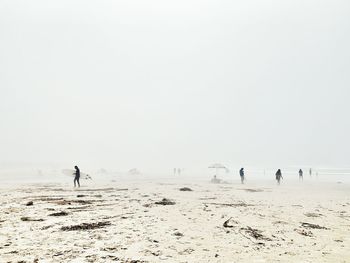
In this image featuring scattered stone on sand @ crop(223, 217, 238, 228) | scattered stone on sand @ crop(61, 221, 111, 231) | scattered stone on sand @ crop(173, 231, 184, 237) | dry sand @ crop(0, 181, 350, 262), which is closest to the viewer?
dry sand @ crop(0, 181, 350, 262)

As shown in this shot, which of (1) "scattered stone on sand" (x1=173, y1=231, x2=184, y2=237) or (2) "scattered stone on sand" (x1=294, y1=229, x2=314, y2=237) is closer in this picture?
(1) "scattered stone on sand" (x1=173, y1=231, x2=184, y2=237)

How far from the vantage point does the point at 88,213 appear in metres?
14.0

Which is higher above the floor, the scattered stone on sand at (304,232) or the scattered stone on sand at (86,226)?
the scattered stone on sand at (86,226)

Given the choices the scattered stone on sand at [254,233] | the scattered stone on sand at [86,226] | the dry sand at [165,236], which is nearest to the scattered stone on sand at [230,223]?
the dry sand at [165,236]

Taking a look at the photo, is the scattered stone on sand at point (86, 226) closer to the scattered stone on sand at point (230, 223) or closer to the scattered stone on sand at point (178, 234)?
the scattered stone on sand at point (178, 234)

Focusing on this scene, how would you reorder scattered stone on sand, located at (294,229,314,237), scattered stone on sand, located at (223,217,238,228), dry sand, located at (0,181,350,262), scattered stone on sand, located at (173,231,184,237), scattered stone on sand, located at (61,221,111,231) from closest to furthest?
1. dry sand, located at (0,181,350,262)
2. scattered stone on sand, located at (173,231,184,237)
3. scattered stone on sand, located at (61,221,111,231)
4. scattered stone on sand, located at (294,229,314,237)
5. scattered stone on sand, located at (223,217,238,228)

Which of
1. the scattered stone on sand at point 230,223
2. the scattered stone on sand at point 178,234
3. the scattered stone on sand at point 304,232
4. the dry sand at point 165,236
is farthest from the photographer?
the scattered stone on sand at point 230,223

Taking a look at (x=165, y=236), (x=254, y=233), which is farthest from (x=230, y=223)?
(x=165, y=236)

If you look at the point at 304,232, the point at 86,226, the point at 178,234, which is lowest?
the point at 304,232

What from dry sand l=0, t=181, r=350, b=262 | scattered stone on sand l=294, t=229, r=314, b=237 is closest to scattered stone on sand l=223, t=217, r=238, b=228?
dry sand l=0, t=181, r=350, b=262

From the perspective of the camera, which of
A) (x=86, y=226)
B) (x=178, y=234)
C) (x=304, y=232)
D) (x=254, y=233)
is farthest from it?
(x=304, y=232)

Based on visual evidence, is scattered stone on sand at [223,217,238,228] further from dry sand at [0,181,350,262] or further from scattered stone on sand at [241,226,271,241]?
scattered stone on sand at [241,226,271,241]

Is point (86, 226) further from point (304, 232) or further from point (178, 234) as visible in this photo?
point (304, 232)

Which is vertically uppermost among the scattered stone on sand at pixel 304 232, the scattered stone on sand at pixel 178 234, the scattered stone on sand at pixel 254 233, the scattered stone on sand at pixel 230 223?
the scattered stone on sand at pixel 178 234
